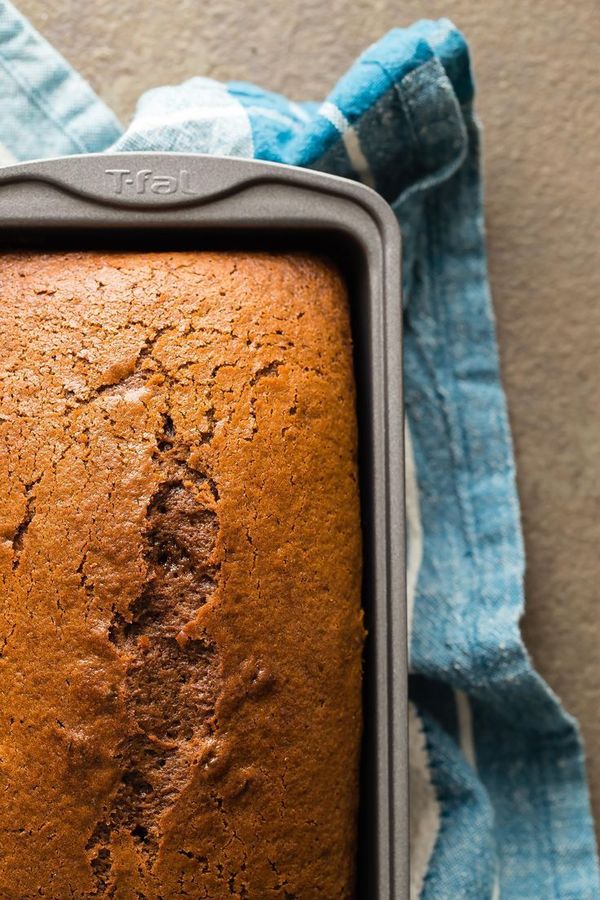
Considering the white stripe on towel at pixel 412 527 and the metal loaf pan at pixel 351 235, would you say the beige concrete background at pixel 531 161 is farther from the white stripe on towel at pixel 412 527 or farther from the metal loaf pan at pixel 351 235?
the metal loaf pan at pixel 351 235

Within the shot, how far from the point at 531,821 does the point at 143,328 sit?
3.20ft

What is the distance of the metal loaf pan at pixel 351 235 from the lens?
107 centimetres

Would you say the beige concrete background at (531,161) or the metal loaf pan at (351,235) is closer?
the metal loaf pan at (351,235)

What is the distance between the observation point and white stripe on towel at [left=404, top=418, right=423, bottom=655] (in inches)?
56.0

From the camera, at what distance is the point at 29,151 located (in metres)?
1.35

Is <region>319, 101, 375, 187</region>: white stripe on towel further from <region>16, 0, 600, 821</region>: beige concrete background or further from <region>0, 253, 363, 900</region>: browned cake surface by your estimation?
<region>0, 253, 363, 900</region>: browned cake surface

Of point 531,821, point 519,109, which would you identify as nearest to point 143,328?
point 519,109

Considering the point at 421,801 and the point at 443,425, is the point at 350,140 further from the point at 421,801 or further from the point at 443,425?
the point at 421,801

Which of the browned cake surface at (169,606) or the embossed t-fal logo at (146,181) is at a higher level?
the embossed t-fal logo at (146,181)

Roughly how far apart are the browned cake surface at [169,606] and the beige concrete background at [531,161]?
0.52 metres

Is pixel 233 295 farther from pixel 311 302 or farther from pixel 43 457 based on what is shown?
pixel 43 457

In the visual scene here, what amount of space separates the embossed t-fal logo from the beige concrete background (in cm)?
42

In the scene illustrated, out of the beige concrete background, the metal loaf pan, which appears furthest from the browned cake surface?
the beige concrete background

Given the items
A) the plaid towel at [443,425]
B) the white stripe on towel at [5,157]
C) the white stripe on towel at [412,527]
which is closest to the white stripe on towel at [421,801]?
the plaid towel at [443,425]
